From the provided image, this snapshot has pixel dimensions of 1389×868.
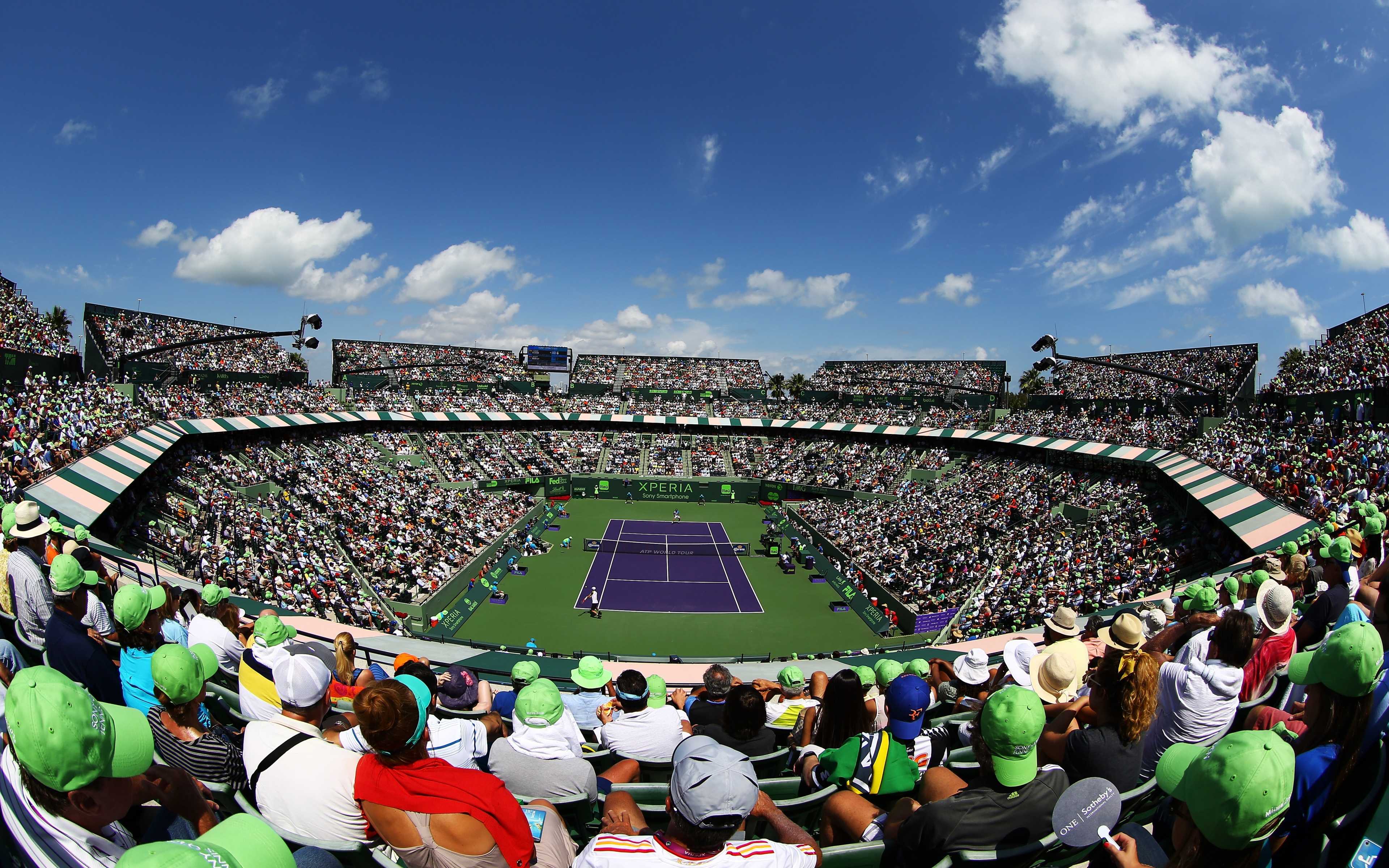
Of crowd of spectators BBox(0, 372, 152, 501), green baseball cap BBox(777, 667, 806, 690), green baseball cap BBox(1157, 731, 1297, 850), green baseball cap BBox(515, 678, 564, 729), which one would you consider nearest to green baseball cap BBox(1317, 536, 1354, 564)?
green baseball cap BBox(777, 667, 806, 690)

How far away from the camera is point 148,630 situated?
14.9ft

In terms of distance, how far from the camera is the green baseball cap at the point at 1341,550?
24.8 ft

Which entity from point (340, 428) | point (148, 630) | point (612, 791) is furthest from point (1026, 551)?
point (340, 428)

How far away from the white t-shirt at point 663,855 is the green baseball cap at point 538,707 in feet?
5.01

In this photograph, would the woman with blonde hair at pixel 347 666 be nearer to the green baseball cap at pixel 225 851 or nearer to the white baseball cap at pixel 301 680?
the white baseball cap at pixel 301 680

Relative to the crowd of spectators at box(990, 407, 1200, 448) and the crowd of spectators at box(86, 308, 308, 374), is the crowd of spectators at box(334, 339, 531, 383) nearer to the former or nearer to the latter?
the crowd of spectators at box(86, 308, 308, 374)

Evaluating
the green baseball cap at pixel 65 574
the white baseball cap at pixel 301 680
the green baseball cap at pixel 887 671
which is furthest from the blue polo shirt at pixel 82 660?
the green baseball cap at pixel 887 671

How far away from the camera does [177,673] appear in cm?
346

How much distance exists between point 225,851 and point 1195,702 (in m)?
5.26

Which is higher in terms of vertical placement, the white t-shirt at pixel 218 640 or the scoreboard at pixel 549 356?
the scoreboard at pixel 549 356

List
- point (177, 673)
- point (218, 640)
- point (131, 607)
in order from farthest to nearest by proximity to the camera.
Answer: point (218, 640) < point (131, 607) < point (177, 673)

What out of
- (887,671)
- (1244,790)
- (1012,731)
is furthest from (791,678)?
(1244,790)

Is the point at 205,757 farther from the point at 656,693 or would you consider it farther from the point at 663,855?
the point at 656,693

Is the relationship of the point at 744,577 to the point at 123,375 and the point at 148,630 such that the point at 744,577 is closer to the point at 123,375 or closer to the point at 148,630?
the point at 148,630
